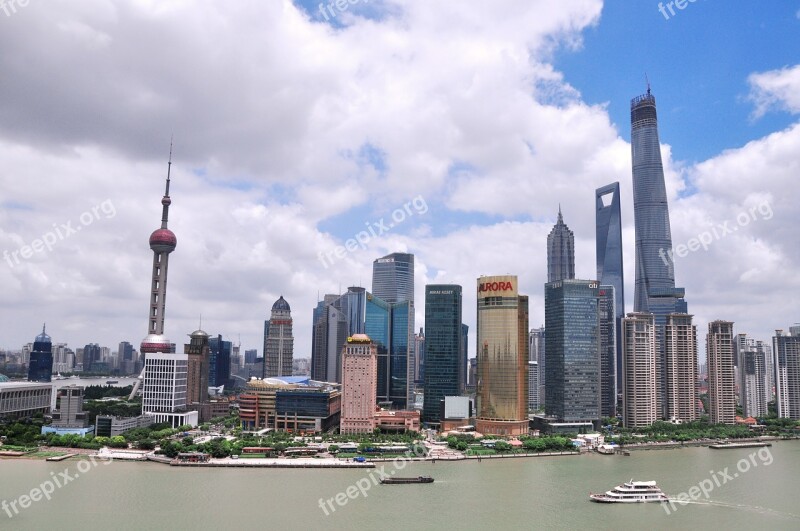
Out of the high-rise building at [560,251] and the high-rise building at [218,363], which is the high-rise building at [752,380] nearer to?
the high-rise building at [560,251]

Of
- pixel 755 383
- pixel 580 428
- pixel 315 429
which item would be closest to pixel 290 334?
pixel 315 429

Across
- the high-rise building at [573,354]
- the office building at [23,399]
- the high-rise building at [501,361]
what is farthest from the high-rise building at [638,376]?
the office building at [23,399]

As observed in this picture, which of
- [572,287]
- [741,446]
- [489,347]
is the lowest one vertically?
[741,446]

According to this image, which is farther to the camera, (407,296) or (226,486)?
(407,296)

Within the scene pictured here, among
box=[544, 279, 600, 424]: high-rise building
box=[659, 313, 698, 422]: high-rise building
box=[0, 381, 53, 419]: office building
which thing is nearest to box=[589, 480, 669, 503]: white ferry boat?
box=[544, 279, 600, 424]: high-rise building

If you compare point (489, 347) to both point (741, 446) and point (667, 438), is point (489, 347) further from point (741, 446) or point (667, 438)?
point (741, 446)

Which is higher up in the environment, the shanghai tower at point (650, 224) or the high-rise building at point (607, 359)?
the shanghai tower at point (650, 224)
